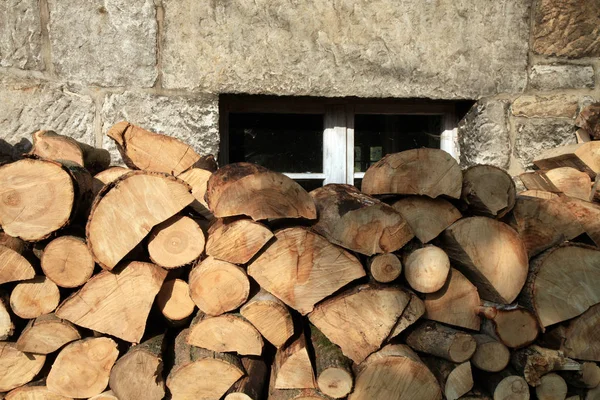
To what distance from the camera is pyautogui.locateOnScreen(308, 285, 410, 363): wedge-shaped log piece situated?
162 cm

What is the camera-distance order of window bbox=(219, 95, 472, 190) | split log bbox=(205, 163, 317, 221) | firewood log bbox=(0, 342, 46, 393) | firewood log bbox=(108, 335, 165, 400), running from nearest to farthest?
split log bbox=(205, 163, 317, 221) < firewood log bbox=(108, 335, 165, 400) < firewood log bbox=(0, 342, 46, 393) < window bbox=(219, 95, 472, 190)

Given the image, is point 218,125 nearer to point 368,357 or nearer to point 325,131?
point 325,131

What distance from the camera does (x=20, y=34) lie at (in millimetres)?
2496

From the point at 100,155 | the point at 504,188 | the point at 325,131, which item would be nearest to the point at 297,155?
the point at 325,131

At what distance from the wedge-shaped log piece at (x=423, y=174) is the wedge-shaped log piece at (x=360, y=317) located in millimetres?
354

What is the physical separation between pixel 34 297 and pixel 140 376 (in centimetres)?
47

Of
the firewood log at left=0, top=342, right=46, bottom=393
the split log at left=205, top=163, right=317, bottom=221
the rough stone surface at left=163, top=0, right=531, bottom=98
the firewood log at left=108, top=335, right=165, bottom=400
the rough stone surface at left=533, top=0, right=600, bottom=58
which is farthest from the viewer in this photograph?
the rough stone surface at left=533, top=0, right=600, bottom=58

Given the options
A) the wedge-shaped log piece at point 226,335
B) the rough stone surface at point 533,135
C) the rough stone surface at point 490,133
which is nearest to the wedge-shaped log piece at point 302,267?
the wedge-shaped log piece at point 226,335

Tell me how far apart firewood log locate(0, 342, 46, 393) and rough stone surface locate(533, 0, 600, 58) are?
2904mm

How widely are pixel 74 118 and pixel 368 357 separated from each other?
6.24 ft

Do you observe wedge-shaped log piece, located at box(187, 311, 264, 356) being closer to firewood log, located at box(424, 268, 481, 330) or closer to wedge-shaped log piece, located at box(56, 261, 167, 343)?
wedge-shaped log piece, located at box(56, 261, 167, 343)

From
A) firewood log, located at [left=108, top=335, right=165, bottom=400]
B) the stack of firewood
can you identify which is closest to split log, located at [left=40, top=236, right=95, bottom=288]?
the stack of firewood

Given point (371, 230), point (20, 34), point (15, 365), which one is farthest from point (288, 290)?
point (20, 34)

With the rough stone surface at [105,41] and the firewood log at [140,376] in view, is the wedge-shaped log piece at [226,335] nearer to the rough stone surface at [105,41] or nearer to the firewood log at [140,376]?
the firewood log at [140,376]
